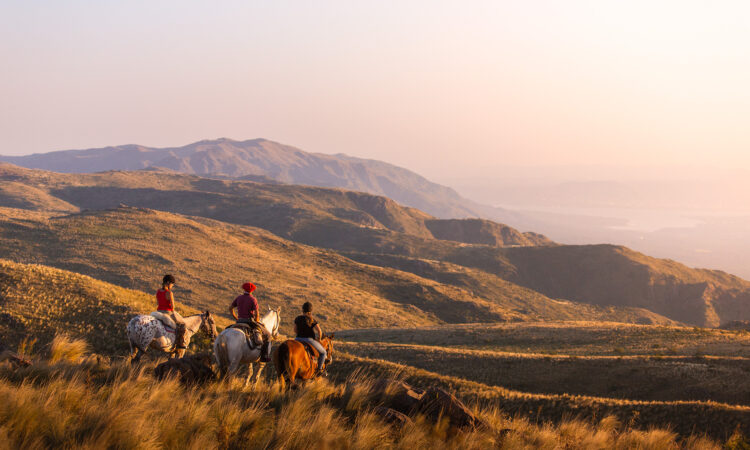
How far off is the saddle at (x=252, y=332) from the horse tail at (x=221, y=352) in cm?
44

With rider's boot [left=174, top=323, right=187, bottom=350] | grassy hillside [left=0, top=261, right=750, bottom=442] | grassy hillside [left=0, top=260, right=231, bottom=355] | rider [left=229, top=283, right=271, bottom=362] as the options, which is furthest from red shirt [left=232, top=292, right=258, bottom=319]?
grassy hillside [left=0, top=260, right=231, bottom=355]

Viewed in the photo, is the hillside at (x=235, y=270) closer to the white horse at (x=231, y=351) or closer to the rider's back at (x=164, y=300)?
the rider's back at (x=164, y=300)

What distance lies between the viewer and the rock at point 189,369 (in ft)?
29.4

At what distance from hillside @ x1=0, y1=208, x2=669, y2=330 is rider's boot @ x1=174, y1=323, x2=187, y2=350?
37326mm

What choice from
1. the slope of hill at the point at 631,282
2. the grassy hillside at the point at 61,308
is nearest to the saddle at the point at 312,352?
the grassy hillside at the point at 61,308

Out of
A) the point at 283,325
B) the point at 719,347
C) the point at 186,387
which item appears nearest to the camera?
the point at 186,387

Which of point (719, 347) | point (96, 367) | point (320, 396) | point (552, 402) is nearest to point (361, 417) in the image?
point (320, 396)

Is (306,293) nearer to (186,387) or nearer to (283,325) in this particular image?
(283,325)

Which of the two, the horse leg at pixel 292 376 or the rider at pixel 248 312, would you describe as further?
the rider at pixel 248 312

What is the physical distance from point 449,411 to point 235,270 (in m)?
62.9

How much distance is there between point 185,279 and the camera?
57.8 meters

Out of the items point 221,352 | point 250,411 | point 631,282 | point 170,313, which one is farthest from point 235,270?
point 631,282

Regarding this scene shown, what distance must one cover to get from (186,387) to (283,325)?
4184 centimetres

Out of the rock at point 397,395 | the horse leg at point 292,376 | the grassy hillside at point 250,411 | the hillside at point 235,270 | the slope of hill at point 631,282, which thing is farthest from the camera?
the slope of hill at point 631,282
